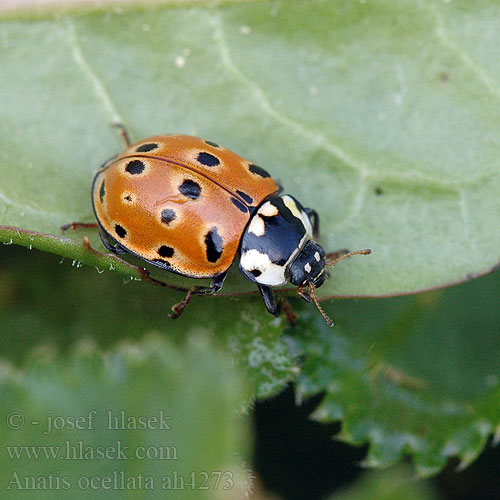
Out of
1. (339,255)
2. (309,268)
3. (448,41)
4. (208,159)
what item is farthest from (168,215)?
(448,41)

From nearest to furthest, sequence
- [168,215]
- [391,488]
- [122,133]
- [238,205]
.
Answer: [168,215] → [238,205] → [122,133] → [391,488]

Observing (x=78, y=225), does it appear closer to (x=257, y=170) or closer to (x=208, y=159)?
(x=208, y=159)

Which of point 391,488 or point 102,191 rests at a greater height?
point 102,191

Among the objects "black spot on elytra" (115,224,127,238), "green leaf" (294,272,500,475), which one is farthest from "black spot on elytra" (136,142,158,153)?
"green leaf" (294,272,500,475)

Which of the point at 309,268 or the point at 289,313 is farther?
the point at 289,313

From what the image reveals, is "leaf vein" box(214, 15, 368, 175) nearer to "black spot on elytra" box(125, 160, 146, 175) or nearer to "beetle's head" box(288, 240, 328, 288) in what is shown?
"beetle's head" box(288, 240, 328, 288)

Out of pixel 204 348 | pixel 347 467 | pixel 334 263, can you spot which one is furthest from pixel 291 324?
pixel 347 467
